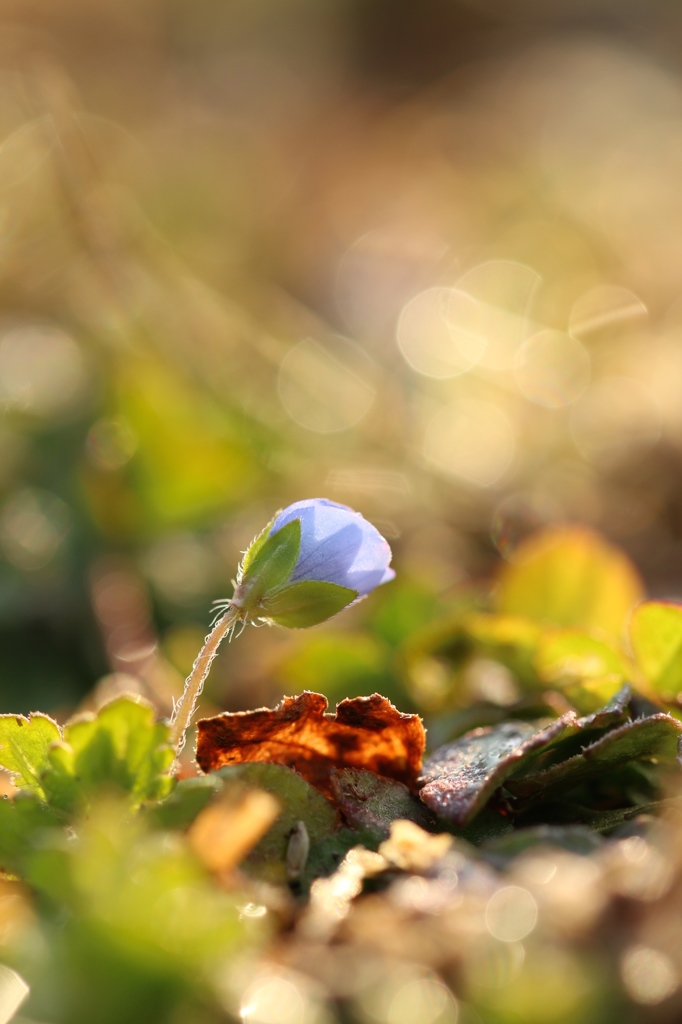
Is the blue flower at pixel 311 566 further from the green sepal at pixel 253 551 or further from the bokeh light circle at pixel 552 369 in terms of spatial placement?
the bokeh light circle at pixel 552 369

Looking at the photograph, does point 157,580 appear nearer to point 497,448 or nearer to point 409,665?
point 409,665

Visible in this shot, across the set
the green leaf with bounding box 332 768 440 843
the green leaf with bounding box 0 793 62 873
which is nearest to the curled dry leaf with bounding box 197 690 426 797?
the green leaf with bounding box 332 768 440 843

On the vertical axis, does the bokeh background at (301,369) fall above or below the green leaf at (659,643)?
above

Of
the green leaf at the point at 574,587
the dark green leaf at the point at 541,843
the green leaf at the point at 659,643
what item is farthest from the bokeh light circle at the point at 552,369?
the dark green leaf at the point at 541,843

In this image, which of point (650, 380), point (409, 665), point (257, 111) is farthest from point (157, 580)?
point (257, 111)

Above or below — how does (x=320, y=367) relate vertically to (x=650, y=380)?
below

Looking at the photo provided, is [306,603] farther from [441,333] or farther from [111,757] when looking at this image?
[441,333]

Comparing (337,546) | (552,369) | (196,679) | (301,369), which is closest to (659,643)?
(337,546)
